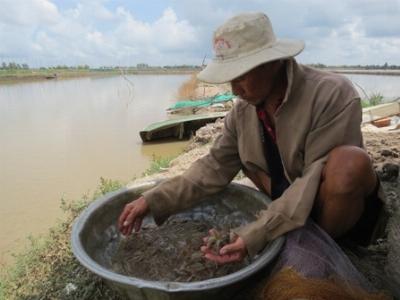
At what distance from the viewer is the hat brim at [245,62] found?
1545mm

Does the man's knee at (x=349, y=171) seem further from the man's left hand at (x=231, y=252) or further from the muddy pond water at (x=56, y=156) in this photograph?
the muddy pond water at (x=56, y=156)

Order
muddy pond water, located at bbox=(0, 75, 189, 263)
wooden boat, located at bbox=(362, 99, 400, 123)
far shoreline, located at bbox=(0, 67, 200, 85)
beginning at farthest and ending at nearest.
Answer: far shoreline, located at bbox=(0, 67, 200, 85) → wooden boat, located at bbox=(362, 99, 400, 123) → muddy pond water, located at bbox=(0, 75, 189, 263)

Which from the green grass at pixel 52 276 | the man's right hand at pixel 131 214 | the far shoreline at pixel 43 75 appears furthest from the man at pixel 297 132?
the far shoreline at pixel 43 75

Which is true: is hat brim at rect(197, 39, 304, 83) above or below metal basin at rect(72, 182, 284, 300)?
above

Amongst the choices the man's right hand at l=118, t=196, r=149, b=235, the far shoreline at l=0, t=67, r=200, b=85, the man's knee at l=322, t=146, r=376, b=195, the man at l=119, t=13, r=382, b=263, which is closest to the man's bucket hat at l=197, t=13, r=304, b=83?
the man at l=119, t=13, r=382, b=263

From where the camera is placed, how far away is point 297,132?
170 centimetres

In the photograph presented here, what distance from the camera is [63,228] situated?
11.4 feet

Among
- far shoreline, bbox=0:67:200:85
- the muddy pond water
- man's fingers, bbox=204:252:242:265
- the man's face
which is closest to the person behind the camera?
man's fingers, bbox=204:252:242:265

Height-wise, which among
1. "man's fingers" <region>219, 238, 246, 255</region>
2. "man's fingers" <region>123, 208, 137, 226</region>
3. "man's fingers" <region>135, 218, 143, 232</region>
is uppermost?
"man's fingers" <region>219, 238, 246, 255</region>

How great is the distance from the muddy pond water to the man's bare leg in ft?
10.3

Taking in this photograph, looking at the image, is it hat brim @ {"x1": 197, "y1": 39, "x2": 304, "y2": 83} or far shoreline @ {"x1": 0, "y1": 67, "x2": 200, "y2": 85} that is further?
far shoreline @ {"x1": 0, "y1": 67, "x2": 200, "y2": 85}

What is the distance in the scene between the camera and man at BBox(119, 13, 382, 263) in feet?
5.07

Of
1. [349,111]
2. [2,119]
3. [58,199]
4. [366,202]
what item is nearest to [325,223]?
[366,202]

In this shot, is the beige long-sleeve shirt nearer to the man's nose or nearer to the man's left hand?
the man's left hand
